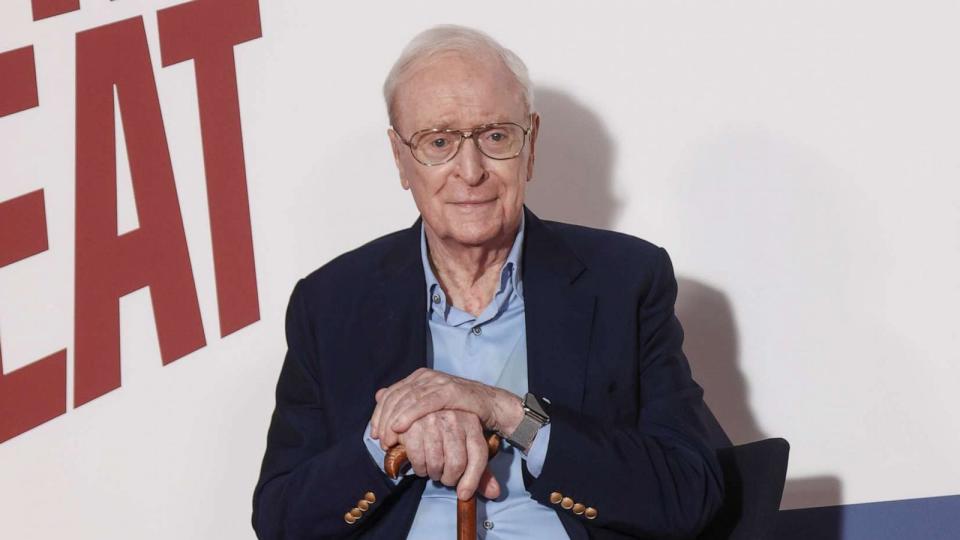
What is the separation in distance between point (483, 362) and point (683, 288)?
34.3 inches

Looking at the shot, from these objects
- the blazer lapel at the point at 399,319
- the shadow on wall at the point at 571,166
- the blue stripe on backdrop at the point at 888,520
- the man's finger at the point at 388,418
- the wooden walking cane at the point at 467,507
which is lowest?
the blue stripe on backdrop at the point at 888,520

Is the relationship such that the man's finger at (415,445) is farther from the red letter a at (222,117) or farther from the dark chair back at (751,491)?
the red letter a at (222,117)

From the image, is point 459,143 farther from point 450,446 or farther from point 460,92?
point 450,446

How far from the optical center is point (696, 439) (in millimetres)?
2053

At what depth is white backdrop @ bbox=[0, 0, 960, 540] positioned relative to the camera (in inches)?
110

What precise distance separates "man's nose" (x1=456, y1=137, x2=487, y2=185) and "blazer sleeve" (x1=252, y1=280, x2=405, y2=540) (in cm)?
36

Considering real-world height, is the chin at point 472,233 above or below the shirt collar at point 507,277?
above

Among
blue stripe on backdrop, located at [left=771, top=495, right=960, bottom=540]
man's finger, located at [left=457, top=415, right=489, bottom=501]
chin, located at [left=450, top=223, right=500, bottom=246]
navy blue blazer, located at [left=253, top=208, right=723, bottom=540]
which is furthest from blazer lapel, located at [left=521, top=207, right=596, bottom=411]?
blue stripe on backdrop, located at [left=771, top=495, right=960, bottom=540]

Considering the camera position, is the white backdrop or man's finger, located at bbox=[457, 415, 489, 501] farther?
the white backdrop

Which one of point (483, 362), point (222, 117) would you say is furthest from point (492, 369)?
point (222, 117)

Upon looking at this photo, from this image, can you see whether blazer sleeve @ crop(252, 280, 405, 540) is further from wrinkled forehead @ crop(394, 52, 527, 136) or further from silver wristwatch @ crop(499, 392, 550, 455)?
wrinkled forehead @ crop(394, 52, 527, 136)

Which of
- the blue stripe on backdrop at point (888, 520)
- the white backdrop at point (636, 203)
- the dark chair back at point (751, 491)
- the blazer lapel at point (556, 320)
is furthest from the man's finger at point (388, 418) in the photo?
the blue stripe on backdrop at point (888, 520)

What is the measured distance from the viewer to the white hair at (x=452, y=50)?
81.7 inches

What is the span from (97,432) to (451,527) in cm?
108
